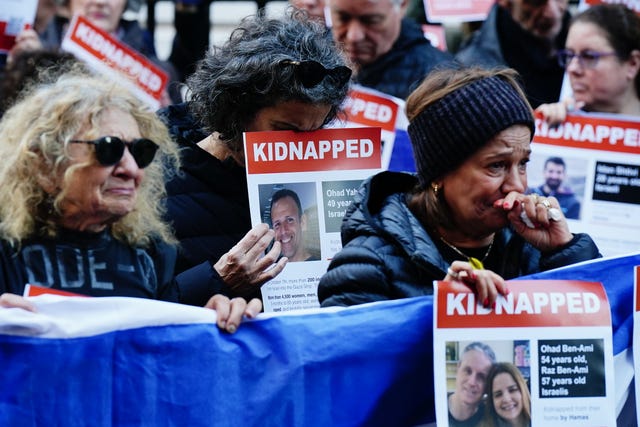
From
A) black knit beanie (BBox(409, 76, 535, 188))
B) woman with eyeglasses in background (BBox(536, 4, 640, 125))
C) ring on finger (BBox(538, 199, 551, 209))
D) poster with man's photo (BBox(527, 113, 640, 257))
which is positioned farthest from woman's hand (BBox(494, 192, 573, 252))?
woman with eyeglasses in background (BBox(536, 4, 640, 125))

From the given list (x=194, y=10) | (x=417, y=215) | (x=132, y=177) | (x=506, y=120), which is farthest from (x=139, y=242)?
(x=194, y=10)

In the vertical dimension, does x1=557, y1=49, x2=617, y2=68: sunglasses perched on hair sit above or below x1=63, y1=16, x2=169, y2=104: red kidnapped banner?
below

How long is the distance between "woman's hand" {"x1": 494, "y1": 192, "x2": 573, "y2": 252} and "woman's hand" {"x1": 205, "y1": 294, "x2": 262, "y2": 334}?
0.74 m

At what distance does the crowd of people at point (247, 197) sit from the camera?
2.90 meters

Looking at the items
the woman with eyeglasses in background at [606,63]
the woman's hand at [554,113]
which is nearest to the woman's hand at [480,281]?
the woman's hand at [554,113]

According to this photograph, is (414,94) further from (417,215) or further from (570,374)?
(570,374)

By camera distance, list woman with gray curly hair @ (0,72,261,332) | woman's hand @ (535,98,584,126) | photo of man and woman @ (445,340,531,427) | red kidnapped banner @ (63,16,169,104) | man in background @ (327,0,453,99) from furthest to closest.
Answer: red kidnapped banner @ (63,16,169,104), man in background @ (327,0,453,99), woman's hand @ (535,98,584,126), woman with gray curly hair @ (0,72,261,332), photo of man and woman @ (445,340,531,427)

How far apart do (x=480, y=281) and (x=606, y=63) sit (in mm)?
2704

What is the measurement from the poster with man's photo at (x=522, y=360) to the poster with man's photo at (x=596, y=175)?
175cm

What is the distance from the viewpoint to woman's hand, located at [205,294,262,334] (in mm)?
2795

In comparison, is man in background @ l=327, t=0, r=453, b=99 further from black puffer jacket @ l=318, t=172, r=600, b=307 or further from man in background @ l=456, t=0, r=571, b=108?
black puffer jacket @ l=318, t=172, r=600, b=307

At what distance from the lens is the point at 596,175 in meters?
4.71

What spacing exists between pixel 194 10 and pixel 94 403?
626 cm

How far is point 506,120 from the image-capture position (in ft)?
10.3
